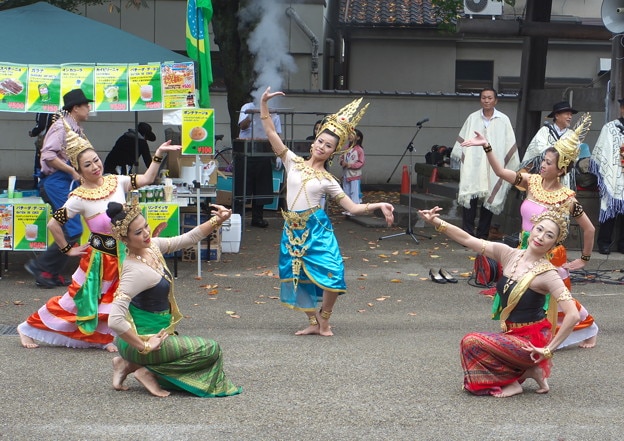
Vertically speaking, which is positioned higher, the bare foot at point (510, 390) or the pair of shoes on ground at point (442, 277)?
the bare foot at point (510, 390)

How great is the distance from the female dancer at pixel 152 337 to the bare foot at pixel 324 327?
1796 mm

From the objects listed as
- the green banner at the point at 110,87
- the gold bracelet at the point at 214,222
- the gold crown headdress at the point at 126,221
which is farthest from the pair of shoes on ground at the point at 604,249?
the gold crown headdress at the point at 126,221

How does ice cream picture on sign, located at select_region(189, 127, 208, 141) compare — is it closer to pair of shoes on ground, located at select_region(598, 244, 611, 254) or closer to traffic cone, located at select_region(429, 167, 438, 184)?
pair of shoes on ground, located at select_region(598, 244, 611, 254)

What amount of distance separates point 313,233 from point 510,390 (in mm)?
2138

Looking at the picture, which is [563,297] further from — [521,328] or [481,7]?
[481,7]

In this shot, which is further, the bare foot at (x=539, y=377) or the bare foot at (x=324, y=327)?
the bare foot at (x=324, y=327)

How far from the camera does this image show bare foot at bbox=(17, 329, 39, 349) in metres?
7.20

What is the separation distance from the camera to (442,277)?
10.3 metres

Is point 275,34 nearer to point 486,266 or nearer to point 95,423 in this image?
point 486,266

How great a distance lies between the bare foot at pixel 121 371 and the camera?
594 centimetres

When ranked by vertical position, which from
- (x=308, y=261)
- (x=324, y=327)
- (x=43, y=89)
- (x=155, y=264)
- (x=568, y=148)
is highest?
(x=43, y=89)

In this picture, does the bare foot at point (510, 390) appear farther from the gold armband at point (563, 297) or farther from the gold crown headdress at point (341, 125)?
the gold crown headdress at point (341, 125)

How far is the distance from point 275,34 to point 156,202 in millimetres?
9166

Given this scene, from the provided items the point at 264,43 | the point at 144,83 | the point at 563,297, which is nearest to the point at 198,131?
the point at 144,83
